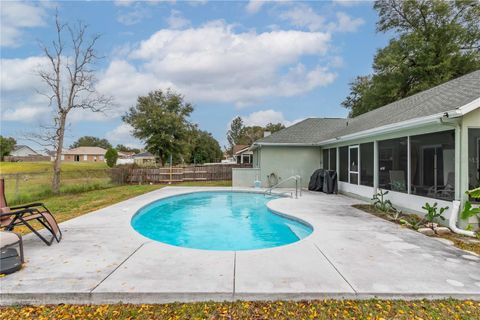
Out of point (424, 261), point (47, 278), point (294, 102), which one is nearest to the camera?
point (47, 278)

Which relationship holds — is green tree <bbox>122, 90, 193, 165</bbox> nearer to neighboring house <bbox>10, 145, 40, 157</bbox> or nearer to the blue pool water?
the blue pool water

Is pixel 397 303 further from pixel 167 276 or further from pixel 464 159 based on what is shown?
pixel 464 159

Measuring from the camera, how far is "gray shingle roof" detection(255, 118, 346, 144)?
1464cm

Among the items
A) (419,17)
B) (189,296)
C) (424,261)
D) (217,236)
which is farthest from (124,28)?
(419,17)

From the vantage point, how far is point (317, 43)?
47.7 feet

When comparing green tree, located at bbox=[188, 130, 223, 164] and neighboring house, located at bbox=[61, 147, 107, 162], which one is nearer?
green tree, located at bbox=[188, 130, 223, 164]

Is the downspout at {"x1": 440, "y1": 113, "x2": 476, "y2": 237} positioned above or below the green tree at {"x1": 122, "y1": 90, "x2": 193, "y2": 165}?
below

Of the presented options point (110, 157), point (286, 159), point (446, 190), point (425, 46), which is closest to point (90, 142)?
point (110, 157)

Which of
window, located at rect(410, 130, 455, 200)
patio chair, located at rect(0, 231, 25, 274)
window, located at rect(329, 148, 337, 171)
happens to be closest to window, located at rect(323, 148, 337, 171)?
window, located at rect(329, 148, 337, 171)

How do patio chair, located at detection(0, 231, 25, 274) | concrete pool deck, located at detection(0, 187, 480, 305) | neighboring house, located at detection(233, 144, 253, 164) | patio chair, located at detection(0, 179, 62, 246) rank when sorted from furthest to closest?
neighboring house, located at detection(233, 144, 253, 164) → patio chair, located at detection(0, 179, 62, 246) → patio chair, located at detection(0, 231, 25, 274) → concrete pool deck, located at detection(0, 187, 480, 305)

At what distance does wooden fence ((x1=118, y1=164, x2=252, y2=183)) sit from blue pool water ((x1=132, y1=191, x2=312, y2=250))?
7137mm

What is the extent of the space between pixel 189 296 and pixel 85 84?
13850 millimetres

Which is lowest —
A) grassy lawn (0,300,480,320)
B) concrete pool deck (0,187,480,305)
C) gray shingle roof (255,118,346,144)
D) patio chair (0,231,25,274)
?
grassy lawn (0,300,480,320)

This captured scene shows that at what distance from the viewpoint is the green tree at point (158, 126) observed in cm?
2516
